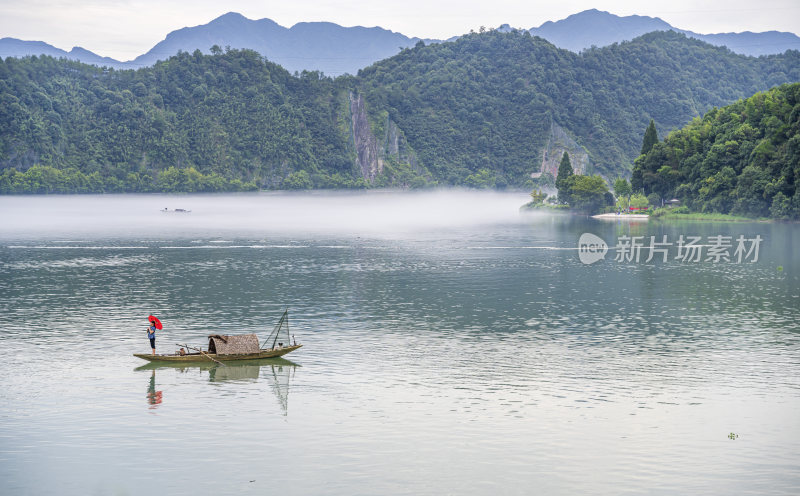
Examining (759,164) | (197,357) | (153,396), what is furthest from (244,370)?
(759,164)

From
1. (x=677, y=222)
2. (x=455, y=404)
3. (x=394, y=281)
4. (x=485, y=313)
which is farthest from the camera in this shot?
(x=677, y=222)

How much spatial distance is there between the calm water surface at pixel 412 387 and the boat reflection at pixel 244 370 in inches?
9.2

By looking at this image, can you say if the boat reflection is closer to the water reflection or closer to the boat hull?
the water reflection

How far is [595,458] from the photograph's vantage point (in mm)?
34031

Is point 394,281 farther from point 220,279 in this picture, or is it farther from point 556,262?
point 556,262

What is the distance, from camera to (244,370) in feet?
162

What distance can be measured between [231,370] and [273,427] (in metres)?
11.6

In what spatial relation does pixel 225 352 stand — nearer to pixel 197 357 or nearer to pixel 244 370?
pixel 244 370

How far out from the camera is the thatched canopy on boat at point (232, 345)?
161 feet

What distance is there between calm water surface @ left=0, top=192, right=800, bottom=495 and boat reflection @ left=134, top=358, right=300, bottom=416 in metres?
0.23

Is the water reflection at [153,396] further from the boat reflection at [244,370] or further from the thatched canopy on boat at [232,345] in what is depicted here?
the thatched canopy on boat at [232,345]

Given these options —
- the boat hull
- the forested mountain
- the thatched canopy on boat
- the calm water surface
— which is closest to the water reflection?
the calm water surface

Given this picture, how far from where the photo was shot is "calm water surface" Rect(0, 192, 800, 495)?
107 ft

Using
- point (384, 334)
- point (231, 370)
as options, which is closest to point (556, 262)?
point (384, 334)
